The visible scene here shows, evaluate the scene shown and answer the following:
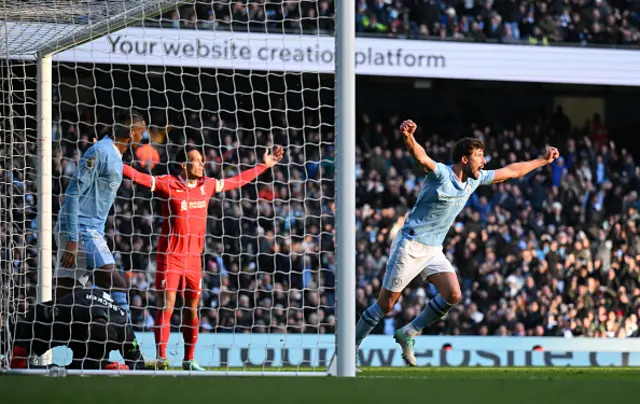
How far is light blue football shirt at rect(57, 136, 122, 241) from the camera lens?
842cm

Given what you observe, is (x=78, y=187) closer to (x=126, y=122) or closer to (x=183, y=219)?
(x=126, y=122)

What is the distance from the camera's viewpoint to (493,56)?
20734 millimetres

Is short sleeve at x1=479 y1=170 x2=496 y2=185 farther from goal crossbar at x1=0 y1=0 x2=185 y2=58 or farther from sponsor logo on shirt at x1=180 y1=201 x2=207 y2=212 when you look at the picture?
A: goal crossbar at x1=0 y1=0 x2=185 y2=58

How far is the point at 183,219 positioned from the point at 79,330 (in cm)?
181

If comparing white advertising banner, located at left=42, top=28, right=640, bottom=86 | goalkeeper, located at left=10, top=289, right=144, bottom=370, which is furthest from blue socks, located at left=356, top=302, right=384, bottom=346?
white advertising banner, located at left=42, top=28, right=640, bottom=86

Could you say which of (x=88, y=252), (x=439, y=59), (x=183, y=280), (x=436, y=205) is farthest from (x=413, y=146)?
(x=439, y=59)

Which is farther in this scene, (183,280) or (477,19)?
(477,19)

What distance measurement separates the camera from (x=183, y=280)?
9.12m

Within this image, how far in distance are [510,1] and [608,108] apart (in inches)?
179

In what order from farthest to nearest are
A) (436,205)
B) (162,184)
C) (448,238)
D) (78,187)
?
(448,238) < (162,184) < (436,205) < (78,187)

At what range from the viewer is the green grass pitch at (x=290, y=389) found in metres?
5.13

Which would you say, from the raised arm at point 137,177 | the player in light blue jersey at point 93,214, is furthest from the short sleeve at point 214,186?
the player in light blue jersey at point 93,214

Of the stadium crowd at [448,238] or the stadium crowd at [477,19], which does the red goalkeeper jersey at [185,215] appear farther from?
the stadium crowd at [477,19]

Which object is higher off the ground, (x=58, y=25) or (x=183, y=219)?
(x=58, y=25)
